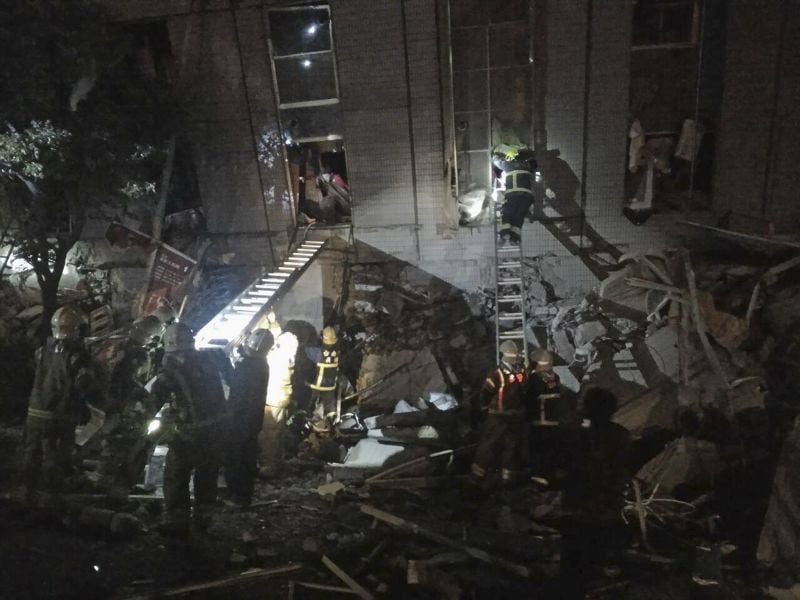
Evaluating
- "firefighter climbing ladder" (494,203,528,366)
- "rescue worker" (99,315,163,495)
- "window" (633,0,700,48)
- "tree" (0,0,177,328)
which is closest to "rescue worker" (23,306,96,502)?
"rescue worker" (99,315,163,495)

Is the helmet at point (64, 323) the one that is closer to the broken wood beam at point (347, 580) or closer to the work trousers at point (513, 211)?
the broken wood beam at point (347, 580)

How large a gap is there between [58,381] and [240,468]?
2.19 metres

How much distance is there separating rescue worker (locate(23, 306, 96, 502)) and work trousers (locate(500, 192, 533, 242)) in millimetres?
6230

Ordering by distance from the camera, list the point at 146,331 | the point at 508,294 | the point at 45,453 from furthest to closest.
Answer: the point at 508,294 → the point at 146,331 → the point at 45,453

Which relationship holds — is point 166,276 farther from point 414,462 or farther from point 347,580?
point 347,580

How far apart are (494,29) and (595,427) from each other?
7.96 meters

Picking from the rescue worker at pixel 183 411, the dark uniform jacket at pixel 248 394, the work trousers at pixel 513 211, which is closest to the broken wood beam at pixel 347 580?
the rescue worker at pixel 183 411

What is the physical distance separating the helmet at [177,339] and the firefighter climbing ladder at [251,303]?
653 millimetres

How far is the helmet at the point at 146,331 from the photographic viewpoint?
7840 millimetres

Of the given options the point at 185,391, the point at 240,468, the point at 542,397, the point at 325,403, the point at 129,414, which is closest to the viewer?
the point at 185,391

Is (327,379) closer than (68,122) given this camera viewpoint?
Yes

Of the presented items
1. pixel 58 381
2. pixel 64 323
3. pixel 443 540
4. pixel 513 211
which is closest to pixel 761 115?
pixel 513 211

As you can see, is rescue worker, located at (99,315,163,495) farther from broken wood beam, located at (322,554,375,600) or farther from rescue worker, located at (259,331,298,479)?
broken wood beam, located at (322,554,375,600)

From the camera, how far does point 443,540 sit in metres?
5.59
